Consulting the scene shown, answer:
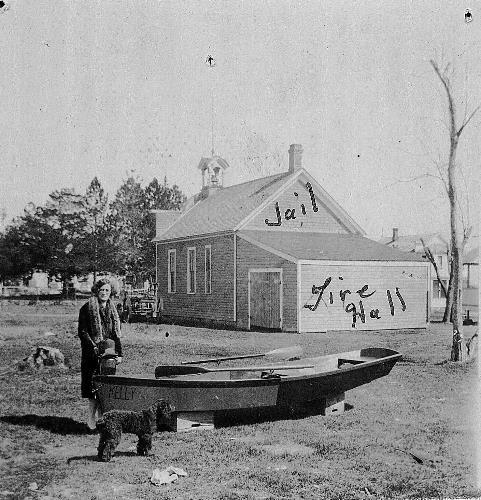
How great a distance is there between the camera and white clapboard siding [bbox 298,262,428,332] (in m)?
12.0

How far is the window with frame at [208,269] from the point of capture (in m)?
20.0

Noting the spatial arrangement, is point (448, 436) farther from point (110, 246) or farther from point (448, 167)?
point (110, 246)

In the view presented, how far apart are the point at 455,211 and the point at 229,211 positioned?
33.8 feet

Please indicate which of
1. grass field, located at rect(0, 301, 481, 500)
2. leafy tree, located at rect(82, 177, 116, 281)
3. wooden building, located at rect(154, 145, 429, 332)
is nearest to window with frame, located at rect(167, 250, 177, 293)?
wooden building, located at rect(154, 145, 429, 332)

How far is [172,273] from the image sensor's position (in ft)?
74.2

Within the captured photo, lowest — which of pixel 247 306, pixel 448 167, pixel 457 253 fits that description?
pixel 247 306

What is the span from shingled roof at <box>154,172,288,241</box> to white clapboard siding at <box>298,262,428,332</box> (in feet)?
8.84

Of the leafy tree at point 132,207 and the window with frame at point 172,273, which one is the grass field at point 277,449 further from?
the window with frame at point 172,273

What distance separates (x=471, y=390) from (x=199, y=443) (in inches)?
164

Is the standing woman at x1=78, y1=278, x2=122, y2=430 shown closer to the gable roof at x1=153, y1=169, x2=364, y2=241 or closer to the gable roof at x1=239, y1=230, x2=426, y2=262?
the gable roof at x1=153, y1=169, x2=364, y2=241

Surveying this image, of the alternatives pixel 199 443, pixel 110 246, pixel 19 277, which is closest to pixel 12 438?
pixel 199 443

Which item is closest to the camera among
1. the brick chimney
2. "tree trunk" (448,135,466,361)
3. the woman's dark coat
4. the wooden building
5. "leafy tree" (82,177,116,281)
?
the woman's dark coat

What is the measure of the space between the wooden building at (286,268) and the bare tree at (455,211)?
4.34ft

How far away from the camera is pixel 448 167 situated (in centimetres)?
984
